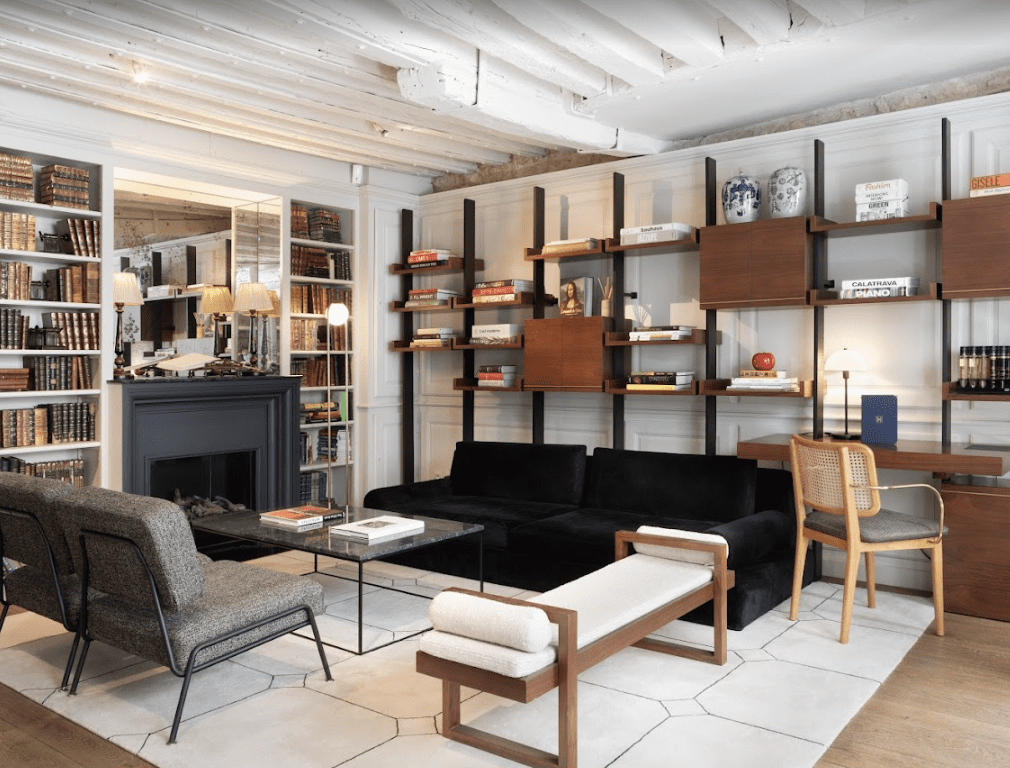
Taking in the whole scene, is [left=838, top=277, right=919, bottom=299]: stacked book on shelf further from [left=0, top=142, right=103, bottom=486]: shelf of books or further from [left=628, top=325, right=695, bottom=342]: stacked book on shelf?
[left=0, top=142, right=103, bottom=486]: shelf of books

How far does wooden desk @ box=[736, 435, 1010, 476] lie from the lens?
4047 millimetres

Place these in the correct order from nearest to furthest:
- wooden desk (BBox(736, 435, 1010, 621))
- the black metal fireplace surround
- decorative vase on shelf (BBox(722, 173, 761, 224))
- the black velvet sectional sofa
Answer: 1. wooden desk (BBox(736, 435, 1010, 621))
2. the black velvet sectional sofa
3. decorative vase on shelf (BBox(722, 173, 761, 224))
4. the black metal fireplace surround

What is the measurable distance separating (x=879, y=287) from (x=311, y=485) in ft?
14.1

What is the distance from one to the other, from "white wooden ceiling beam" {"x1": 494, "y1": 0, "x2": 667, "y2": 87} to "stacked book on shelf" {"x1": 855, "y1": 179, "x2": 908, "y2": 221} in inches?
50.8

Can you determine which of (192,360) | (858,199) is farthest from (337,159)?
(858,199)

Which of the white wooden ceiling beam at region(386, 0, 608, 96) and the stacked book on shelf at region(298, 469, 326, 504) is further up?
the white wooden ceiling beam at region(386, 0, 608, 96)

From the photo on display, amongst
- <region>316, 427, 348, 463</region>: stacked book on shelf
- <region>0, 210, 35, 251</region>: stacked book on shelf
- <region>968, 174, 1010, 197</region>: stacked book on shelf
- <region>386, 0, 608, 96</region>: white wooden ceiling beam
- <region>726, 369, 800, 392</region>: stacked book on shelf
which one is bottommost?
<region>316, 427, 348, 463</region>: stacked book on shelf

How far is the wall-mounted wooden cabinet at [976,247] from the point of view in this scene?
4.22 meters

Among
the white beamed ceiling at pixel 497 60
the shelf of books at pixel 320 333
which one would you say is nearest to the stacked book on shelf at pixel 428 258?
the shelf of books at pixel 320 333

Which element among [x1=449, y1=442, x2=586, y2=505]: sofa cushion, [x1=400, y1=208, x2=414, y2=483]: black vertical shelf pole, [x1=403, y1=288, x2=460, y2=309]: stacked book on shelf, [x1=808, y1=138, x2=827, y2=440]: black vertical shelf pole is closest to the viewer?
[x1=808, y1=138, x2=827, y2=440]: black vertical shelf pole

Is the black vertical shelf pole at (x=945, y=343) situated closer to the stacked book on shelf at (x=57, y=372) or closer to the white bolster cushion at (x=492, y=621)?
the white bolster cushion at (x=492, y=621)

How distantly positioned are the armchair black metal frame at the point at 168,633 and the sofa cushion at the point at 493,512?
1.59 meters

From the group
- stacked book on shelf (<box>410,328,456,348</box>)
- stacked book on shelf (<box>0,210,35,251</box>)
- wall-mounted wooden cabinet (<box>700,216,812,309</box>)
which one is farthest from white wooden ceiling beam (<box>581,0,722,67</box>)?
stacked book on shelf (<box>0,210,35,251</box>)

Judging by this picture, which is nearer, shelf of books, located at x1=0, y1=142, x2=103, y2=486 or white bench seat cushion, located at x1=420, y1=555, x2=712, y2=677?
white bench seat cushion, located at x1=420, y1=555, x2=712, y2=677
